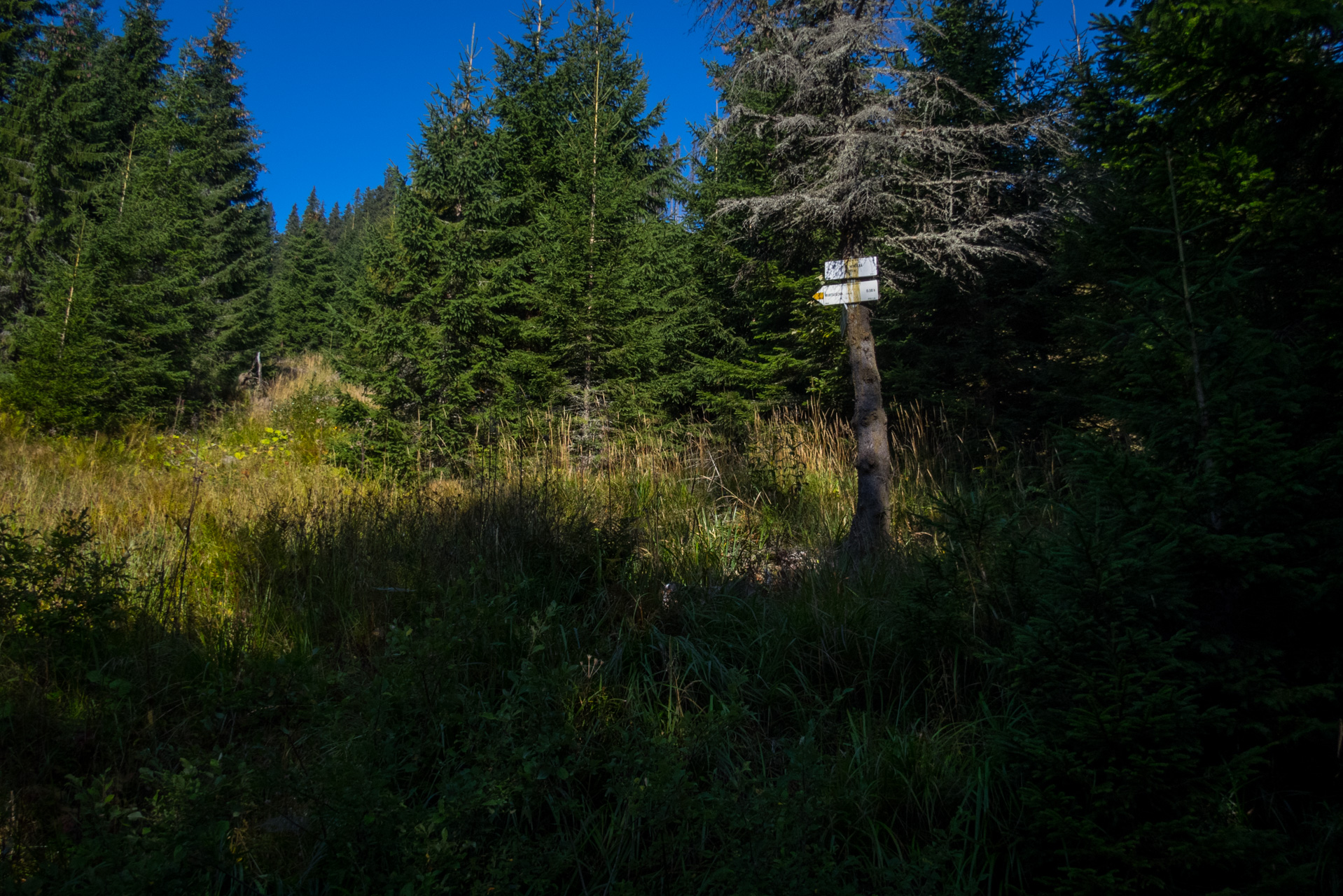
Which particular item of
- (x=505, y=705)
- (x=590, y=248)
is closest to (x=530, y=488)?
(x=505, y=705)

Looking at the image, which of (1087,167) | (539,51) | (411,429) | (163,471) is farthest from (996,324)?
(539,51)

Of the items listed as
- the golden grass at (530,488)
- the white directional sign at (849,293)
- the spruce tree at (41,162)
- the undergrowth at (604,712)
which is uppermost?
the spruce tree at (41,162)

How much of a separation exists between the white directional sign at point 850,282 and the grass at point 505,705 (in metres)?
1.90

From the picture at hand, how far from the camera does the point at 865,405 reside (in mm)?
5043

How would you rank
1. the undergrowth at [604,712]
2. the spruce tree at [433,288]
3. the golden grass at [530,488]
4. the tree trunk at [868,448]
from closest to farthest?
Answer: the undergrowth at [604,712] < the golden grass at [530,488] < the tree trunk at [868,448] < the spruce tree at [433,288]

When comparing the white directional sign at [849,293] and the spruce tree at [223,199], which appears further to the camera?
the spruce tree at [223,199]

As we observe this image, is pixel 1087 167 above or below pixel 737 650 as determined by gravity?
above

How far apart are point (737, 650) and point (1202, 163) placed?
260 cm

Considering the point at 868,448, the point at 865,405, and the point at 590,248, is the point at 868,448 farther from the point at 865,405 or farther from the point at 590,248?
the point at 590,248

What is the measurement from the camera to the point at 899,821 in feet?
6.25

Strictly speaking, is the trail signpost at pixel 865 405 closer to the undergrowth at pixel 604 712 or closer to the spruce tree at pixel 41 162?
the undergrowth at pixel 604 712

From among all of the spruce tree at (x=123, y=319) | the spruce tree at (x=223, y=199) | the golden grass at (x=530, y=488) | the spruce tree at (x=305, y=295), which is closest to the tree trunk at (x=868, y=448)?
the golden grass at (x=530, y=488)

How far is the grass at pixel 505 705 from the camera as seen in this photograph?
1514 mm

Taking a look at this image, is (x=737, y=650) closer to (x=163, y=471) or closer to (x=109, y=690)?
(x=109, y=690)
